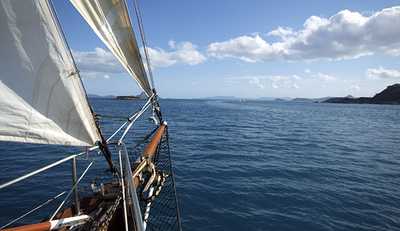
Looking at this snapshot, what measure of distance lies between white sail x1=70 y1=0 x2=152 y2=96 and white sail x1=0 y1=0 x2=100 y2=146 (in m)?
0.80

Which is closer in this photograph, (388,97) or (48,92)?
(48,92)

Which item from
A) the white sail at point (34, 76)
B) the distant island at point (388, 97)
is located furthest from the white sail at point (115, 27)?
the distant island at point (388, 97)

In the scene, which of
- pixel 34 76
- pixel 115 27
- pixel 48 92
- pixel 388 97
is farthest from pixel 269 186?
pixel 388 97

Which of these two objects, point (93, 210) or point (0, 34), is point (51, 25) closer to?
point (0, 34)

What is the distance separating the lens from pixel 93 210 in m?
4.30

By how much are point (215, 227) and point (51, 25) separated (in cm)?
804

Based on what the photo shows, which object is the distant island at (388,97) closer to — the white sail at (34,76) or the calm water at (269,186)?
the calm water at (269,186)

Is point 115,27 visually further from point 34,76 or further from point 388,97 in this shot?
point 388,97

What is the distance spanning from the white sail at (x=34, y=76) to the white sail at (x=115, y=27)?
80 centimetres

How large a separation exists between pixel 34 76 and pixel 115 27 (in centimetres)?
183

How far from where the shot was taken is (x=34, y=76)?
312cm

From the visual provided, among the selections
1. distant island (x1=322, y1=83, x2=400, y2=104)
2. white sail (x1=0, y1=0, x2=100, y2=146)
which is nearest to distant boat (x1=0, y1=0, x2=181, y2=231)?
white sail (x1=0, y1=0, x2=100, y2=146)

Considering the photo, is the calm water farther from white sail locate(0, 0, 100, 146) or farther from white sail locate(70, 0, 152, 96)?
white sail locate(0, 0, 100, 146)

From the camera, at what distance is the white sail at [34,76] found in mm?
2947
